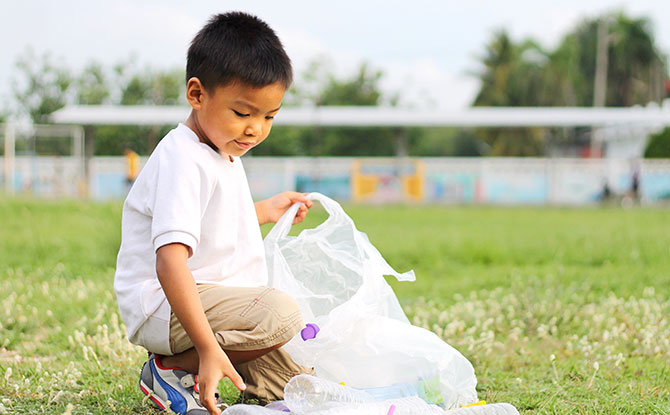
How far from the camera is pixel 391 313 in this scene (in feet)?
9.14

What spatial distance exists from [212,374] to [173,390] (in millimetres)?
409

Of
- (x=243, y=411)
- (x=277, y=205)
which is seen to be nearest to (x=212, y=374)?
(x=243, y=411)

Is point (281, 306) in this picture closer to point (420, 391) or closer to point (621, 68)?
point (420, 391)

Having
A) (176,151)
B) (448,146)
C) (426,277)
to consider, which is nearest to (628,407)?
(176,151)

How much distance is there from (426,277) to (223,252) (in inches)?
174

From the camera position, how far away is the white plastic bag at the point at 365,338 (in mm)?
2535

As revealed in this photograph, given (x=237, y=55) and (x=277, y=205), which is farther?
(x=277, y=205)

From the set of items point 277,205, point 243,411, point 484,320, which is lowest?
point 484,320

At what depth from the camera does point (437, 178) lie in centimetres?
2428

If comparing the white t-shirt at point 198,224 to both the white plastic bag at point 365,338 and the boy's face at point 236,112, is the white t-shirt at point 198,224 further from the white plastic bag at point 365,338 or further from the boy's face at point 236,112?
the white plastic bag at point 365,338

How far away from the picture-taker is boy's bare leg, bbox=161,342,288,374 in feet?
7.50

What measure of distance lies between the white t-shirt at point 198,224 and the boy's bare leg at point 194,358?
59 mm

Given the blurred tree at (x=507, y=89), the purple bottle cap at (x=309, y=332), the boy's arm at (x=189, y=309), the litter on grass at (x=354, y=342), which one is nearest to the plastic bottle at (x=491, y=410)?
the litter on grass at (x=354, y=342)

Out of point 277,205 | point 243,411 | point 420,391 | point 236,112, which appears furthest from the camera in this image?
point 277,205
